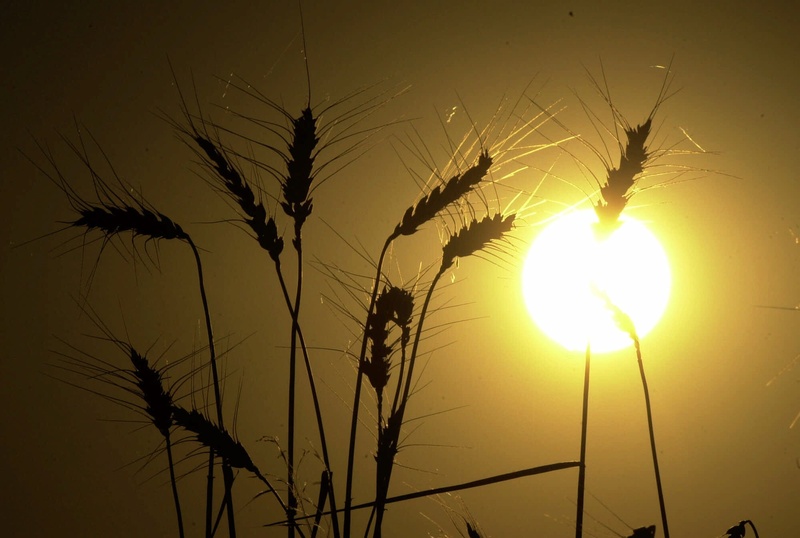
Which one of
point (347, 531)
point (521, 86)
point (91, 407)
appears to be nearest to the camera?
point (347, 531)

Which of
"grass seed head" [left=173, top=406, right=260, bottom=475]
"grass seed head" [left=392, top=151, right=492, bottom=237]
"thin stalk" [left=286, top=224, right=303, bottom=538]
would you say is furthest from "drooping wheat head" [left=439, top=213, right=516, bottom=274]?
"grass seed head" [left=173, top=406, right=260, bottom=475]

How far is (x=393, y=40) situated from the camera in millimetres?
1839

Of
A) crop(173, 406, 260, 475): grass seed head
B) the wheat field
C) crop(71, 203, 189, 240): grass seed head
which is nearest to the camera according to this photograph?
crop(173, 406, 260, 475): grass seed head

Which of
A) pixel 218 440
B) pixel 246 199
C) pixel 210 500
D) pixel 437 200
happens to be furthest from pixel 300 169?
pixel 210 500

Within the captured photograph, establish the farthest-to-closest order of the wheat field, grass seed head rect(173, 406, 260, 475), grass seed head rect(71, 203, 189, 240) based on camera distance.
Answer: the wheat field, grass seed head rect(71, 203, 189, 240), grass seed head rect(173, 406, 260, 475)

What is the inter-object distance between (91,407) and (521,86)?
1.33m

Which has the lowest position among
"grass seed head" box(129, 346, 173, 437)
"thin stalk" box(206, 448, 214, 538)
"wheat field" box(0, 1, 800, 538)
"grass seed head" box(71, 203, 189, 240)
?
"thin stalk" box(206, 448, 214, 538)

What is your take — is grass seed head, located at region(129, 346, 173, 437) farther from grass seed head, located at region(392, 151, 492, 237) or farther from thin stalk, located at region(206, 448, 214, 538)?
grass seed head, located at region(392, 151, 492, 237)

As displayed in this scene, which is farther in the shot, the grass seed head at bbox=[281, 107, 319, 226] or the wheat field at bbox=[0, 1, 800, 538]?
the wheat field at bbox=[0, 1, 800, 538]

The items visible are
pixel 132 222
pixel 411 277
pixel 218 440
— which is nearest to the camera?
pixel 218 440

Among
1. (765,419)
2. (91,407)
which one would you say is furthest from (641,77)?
(91,407)

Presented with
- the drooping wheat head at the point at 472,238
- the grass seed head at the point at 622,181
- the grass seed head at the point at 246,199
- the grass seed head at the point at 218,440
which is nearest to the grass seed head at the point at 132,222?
the grass seed head at the point at 246,199

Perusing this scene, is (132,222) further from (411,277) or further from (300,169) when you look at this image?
(411,277)

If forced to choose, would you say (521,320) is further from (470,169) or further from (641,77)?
(470,169)
